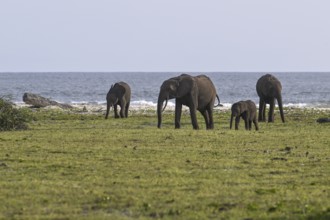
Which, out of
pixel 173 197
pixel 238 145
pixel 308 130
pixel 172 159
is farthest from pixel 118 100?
pixel 173 197

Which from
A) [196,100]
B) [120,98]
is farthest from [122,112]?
[196,100]

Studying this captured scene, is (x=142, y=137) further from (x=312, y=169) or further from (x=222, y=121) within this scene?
(x=222, y=121)

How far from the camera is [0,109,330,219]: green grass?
45.5ft

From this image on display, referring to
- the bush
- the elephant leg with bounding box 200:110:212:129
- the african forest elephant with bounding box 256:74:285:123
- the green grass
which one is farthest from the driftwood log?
the green grass

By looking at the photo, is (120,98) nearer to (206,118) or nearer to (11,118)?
(206,118)

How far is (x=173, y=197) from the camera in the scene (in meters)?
14.9

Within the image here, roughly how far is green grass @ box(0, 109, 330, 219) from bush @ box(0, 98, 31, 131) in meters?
2.41

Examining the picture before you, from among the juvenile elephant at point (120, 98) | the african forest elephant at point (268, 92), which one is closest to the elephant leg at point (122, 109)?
the juvenile elephant at point (120, 98)

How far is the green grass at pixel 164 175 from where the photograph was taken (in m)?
13.9

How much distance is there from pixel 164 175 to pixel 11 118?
1406cm

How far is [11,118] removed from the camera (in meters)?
30.6

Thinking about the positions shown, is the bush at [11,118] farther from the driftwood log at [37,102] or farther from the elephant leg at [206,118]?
the driftwood log at [37,102]

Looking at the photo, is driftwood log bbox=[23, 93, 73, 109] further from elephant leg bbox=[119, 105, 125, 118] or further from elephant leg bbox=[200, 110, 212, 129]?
elephant leg bbox=[200, 110, 212, 129]

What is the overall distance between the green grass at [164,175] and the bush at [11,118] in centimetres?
241
